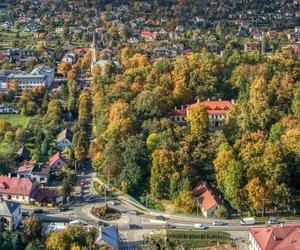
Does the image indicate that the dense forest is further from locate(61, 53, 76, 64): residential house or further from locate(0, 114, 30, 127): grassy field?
locate(61, 53, 76, 64): residential house

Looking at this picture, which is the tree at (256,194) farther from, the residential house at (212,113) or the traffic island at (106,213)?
the residential house at (212,113)

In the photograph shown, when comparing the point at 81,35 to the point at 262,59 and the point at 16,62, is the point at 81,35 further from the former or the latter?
the point at 262,59

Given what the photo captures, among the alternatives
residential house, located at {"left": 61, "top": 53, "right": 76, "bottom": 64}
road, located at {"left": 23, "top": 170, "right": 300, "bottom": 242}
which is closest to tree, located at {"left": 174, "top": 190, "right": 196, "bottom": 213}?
road, located at {"left": 23, "top": 170, "right": 300, "bottom": 242}

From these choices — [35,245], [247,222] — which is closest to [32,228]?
[35,245]

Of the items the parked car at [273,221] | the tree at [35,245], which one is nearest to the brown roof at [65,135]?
the tree at [35,245]

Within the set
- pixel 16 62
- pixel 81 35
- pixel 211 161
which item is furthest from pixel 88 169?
pixel 81 35

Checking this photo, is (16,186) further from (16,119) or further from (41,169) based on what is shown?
(16,119)
